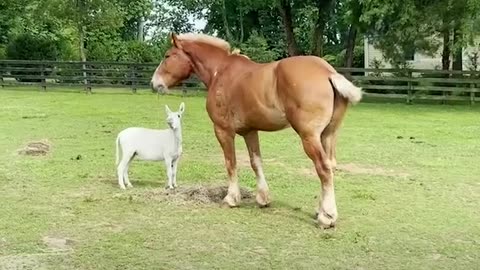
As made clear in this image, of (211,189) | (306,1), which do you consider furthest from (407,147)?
(306,1)

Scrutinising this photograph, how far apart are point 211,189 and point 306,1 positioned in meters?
23.5

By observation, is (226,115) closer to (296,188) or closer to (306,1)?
(296,188)

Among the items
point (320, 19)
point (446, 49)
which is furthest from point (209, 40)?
point (320, 19)

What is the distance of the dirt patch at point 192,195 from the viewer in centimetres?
710

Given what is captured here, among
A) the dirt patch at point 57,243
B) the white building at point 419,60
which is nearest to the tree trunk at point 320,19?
the white building at point 419,60

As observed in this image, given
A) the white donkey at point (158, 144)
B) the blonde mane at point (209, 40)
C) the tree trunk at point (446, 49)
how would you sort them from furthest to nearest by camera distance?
the tree trunk at point (446, 49) → the white donkey at point (158, 144) → the blonde mane at point (209, 40)

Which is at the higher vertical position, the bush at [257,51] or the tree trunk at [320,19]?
the tree trunk at [320,19]

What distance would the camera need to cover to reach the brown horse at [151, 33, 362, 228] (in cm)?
620

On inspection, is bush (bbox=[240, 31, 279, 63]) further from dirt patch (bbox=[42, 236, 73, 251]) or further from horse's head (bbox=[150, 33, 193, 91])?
dirt patch (bbox=[42, 236, 73, 251])

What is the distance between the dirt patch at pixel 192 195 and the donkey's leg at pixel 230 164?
0.23 metres

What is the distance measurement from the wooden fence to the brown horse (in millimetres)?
14925

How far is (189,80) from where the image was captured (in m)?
24.5

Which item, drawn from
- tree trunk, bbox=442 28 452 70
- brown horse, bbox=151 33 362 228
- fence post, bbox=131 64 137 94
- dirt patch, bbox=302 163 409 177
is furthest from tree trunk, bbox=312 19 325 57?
brown horse, bbox=151 33 362 228

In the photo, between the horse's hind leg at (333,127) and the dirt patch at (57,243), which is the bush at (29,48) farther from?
the dirt patch at (57,243)
